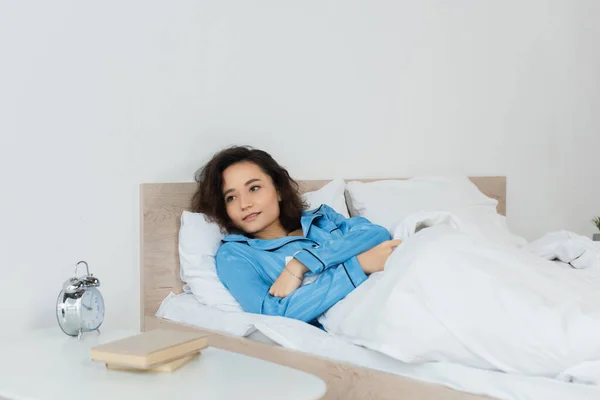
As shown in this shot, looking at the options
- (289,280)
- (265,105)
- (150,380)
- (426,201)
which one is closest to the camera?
(150,380)

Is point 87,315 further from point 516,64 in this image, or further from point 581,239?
point 516,64

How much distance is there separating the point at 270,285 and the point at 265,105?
2.09ft

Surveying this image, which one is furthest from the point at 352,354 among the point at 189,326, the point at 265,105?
the point at 265,105

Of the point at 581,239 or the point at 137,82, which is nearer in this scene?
the point at 137,82

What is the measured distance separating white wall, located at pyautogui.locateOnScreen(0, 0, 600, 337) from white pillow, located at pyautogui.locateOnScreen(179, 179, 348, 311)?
13 centimetres

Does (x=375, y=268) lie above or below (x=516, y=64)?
below

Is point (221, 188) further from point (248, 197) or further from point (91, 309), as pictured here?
point (91, 309)

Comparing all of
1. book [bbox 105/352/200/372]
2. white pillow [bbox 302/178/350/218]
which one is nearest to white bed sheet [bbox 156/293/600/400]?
book [bbox 105/352/200/372]

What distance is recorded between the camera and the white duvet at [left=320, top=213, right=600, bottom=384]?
4.09ft

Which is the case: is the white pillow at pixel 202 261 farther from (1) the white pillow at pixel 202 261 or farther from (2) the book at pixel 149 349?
(2) the book at pixel 149 349

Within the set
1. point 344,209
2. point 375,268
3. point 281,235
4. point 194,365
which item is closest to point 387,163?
point 344,209

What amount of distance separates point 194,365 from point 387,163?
1.45m

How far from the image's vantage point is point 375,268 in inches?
69.5

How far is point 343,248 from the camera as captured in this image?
1.78 metres
